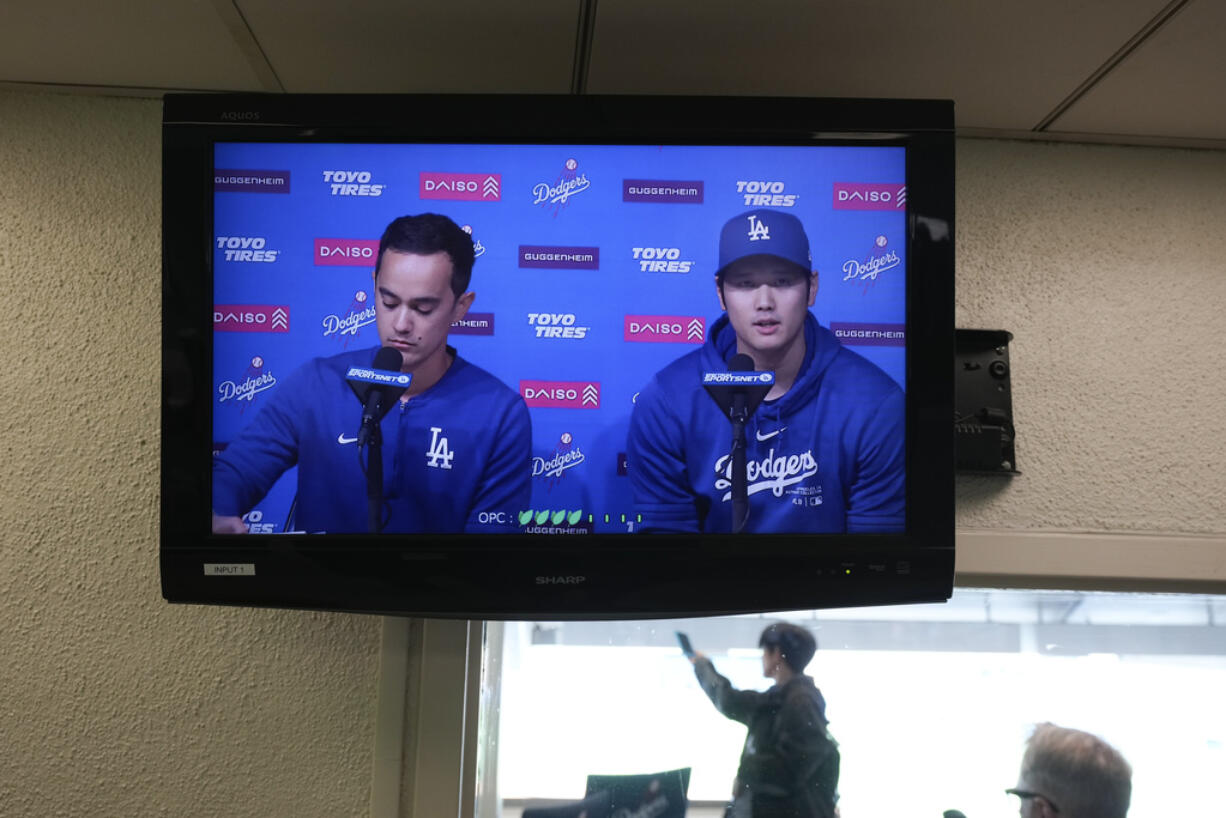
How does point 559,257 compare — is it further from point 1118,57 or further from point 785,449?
point 1118,57

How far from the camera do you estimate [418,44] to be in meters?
1.49

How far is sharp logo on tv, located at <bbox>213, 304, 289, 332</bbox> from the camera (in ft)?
4.38

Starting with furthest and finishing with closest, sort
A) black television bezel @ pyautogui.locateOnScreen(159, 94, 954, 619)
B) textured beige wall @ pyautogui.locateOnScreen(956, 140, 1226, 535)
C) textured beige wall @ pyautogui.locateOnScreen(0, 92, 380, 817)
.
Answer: textured beige wall @ pyautogui.locateOnScreen(956, 140, 1226, 535) < textured beige wall @ pyautogui.locateOnScreen(0, 92, 380, 817) < black television bezel @ pyautogui.locateOnScreen(159, 94, 954, 619)

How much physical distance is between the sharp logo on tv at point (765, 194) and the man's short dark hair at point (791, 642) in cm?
85

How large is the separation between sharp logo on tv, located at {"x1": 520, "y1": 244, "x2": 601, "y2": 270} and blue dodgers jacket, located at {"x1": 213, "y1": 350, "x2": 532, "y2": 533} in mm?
181

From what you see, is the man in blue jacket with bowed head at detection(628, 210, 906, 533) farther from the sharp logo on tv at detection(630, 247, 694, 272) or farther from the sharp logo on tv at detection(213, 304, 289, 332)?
the sharp logo on tv at detection(213, 304, 289, 332)

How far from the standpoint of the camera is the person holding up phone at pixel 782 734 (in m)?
1.74

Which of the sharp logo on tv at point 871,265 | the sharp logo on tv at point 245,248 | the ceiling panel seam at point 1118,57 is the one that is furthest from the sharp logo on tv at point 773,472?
the ceiling panel seam at point 1118,57

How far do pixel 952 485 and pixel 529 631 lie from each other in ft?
2.77

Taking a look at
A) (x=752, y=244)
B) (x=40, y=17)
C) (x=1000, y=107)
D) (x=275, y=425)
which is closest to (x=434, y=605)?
(x=275, y=425)

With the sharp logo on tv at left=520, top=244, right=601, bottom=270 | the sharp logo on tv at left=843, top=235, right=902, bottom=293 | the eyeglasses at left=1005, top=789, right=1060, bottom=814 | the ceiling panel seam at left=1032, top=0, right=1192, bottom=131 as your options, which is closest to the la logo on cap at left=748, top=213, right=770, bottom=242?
the sharp logo on tv at left=843, top=235, right=902, bottom=293

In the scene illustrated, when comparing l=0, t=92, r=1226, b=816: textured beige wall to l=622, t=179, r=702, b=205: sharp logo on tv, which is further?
l=0, t=92, r=1226, b=816: textured beige wall

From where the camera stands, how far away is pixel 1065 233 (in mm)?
1754

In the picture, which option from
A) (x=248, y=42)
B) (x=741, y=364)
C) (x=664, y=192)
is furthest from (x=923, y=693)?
(x=248, y=42)
